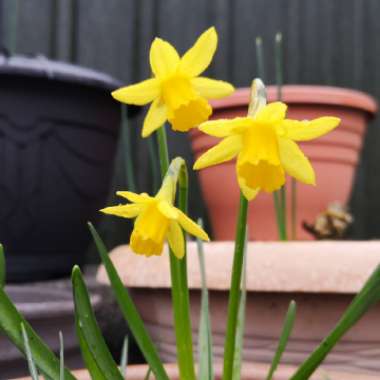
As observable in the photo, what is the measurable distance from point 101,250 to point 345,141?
2.80ft

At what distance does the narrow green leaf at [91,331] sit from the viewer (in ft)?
1.71

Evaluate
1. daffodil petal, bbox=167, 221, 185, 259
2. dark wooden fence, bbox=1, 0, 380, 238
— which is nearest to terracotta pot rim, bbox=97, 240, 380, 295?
daffodil petal, bbox=167, 221, 185, 259

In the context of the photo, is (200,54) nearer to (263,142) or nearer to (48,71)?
(263,142)

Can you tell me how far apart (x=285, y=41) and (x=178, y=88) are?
4.39 feet

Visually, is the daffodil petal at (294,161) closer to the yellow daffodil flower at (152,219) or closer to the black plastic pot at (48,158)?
the yellow daffodil flower at (152,219)

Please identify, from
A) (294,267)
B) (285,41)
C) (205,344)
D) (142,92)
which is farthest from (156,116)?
(285,41)

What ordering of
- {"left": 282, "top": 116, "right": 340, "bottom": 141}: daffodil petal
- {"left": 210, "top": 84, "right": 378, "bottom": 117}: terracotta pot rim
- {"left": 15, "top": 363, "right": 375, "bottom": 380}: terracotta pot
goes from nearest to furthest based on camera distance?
{"left": 282, "top": 116, "right": 340, "bottom": 141}: daffodil petal < {"left": 15, "top": 363, "right": 375, "bottom": 380}: terracotta pot < {"left": 210, "top": 84, "right": 378, "bottom": 117}: terracotta pot rim

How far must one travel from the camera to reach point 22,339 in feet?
1.70

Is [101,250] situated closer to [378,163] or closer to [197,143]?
[197,143]

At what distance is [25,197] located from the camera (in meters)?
1.08

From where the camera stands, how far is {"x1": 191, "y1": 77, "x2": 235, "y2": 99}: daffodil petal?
1.58 ft

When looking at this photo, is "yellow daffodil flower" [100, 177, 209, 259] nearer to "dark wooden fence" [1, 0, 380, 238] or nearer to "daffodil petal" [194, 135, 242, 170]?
"daffodil petal" [194, 135, 242, 170]

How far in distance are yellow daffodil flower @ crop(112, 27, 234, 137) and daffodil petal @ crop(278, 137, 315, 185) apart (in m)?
0.06

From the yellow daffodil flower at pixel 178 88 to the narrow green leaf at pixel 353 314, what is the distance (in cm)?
17
